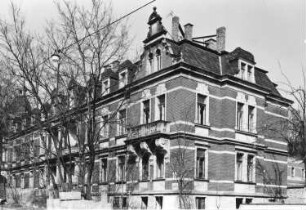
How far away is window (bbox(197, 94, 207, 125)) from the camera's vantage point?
25.0 metres

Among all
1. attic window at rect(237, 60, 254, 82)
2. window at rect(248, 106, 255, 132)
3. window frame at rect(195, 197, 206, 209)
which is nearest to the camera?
window frame at rect(195, 197, 206, 209)

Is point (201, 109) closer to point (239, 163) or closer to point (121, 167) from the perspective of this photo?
point (239, 163)

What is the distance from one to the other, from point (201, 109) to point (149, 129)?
3446mm

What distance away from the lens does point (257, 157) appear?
27.4 m

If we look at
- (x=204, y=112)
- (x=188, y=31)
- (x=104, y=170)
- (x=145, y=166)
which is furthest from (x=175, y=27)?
(x=104, y=170)

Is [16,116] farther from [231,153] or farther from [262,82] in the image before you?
[262,82]

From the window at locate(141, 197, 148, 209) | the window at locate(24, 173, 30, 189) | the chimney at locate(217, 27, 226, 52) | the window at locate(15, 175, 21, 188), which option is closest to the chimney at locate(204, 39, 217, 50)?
the chimney at locate(217, 27, 226, 52)

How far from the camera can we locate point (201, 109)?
2519 centimetres

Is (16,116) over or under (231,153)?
over

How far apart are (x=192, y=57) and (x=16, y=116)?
1237 centimetres

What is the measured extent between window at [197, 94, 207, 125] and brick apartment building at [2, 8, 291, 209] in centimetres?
6

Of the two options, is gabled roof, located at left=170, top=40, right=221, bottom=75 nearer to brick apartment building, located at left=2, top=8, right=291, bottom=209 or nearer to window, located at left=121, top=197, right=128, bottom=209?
brick apartment building, located at left=2, top=8, right=291, bottom=209

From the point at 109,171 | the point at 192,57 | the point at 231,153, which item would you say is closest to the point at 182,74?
the point at 192,57

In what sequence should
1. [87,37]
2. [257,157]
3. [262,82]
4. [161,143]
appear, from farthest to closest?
[262,82], [257,157], [161,143], [87,37]
